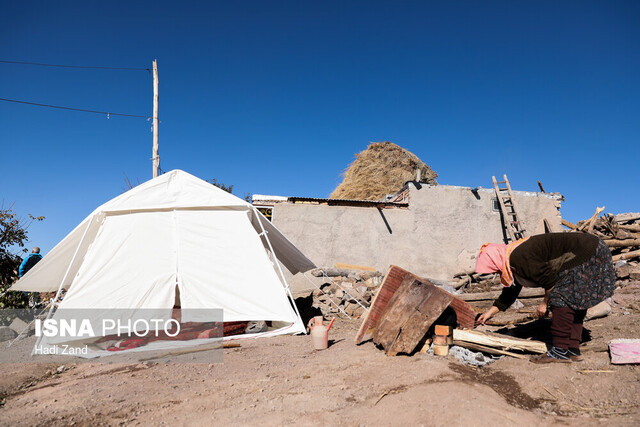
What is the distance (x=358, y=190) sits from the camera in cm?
1544

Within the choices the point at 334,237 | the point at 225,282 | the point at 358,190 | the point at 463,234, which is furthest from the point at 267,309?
the point at 358,190

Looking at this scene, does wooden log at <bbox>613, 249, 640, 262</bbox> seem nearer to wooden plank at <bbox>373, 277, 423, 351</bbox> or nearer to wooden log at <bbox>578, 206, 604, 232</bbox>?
wooden log at <bbox>578, 206, 604, 232</bbox>

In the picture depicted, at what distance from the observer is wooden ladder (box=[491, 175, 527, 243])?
1234cm

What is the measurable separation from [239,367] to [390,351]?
166 centimetres

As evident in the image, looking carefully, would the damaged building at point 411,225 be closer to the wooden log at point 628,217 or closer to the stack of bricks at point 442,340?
the wooden log at point 628,217

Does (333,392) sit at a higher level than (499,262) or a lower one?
lower

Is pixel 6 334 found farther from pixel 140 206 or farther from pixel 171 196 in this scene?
pixel 171 196

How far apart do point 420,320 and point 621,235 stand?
33.6 ft

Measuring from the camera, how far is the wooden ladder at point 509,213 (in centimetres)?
1234

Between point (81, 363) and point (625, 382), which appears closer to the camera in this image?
point (625, 382)

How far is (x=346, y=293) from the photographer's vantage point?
8234 mm

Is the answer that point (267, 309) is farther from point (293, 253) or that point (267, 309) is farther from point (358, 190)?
point (358, 190)

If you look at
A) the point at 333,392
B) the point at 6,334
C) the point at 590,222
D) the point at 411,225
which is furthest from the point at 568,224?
the point at 6,334

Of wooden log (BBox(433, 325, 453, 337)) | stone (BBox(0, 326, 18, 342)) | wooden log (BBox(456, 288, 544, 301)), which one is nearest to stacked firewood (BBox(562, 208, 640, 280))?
wooden log (BBox(456, 288, 544, 301))
